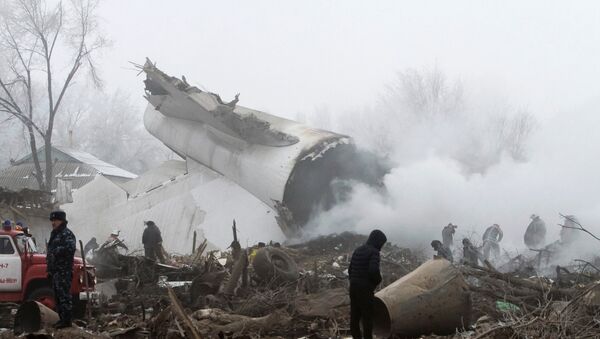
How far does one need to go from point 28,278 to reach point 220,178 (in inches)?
417

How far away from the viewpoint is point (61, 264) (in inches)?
306

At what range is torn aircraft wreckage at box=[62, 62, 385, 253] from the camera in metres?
17.4

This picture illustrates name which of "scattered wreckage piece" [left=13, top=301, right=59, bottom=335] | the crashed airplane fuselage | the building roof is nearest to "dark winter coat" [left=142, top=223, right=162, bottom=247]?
the crashed airplane fuselage

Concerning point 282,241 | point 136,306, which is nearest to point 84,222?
point 282,241

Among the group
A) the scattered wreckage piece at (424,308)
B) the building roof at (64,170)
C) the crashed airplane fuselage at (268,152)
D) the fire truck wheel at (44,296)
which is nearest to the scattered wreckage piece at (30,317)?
the fire truck wheel at (44,296)

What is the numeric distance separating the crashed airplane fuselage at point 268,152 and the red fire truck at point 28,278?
798 cm

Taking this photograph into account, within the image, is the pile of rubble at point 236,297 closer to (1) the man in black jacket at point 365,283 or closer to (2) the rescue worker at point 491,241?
(1) the man in black jacket at point 365,283

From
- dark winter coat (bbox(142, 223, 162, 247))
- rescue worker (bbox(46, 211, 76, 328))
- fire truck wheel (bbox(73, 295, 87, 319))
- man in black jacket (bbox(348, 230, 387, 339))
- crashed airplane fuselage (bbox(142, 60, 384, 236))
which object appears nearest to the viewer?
man in black jacket (bbox(348, 230, 387, 339))

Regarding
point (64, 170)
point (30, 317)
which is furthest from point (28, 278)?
point (64, 170)

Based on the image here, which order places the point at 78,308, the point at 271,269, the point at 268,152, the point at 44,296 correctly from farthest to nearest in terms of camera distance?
the point at 268,152 < the point at 271,269 < the point at 44,296 < the point at 78,308

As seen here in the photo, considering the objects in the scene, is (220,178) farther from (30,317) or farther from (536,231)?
(30,317)

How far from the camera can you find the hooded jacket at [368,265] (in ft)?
22.1

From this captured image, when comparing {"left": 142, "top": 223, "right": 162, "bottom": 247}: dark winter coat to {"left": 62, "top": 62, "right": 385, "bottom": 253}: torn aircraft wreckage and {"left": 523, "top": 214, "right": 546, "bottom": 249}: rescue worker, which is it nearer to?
{"left": 62, "top": 62, "right": 385, "bottom": 253}: torn aircraft wreckage

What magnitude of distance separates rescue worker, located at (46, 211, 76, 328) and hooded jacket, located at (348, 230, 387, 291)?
135 inches
